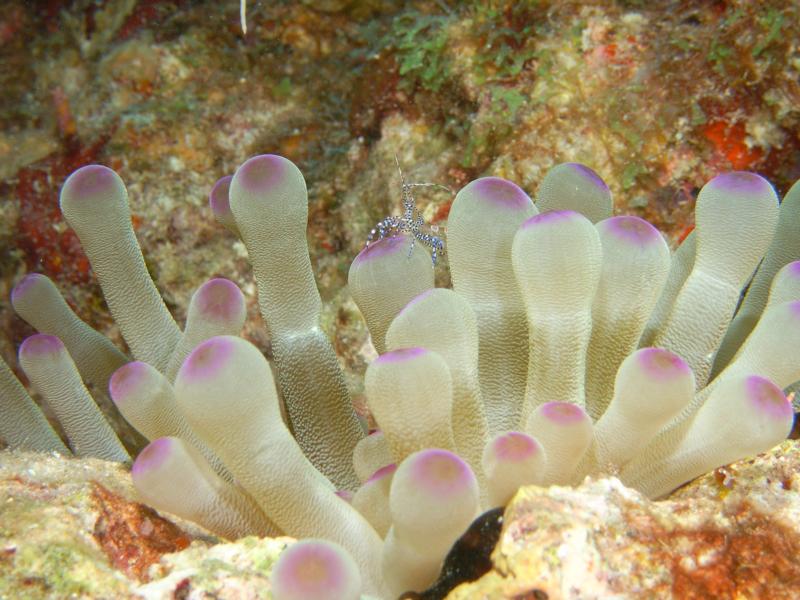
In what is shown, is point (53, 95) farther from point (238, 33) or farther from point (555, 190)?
point (555, 190)

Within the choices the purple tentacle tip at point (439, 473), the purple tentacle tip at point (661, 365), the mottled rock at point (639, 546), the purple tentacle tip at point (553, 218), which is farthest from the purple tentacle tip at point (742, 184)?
the purple tentacle tip at point (439, 473)

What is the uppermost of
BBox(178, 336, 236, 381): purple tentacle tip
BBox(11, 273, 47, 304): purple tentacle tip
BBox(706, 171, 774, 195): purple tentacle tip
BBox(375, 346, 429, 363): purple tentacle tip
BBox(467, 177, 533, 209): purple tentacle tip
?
BBox(467, 177, 533, 209): purple tentacle tip

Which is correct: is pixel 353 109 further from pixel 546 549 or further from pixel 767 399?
pixel 546 549

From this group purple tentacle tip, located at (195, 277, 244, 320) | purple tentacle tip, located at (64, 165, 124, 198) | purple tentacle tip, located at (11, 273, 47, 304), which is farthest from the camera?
purple tentacle tip, located at (11, 273, 47, 304)

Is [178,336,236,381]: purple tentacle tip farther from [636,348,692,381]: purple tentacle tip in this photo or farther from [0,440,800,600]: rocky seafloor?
[636,348,692,381]: purple tentacle tip

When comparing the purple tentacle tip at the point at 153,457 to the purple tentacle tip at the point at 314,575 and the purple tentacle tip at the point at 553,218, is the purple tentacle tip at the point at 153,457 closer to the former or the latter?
the purple tentacle tip at the point at 314,575

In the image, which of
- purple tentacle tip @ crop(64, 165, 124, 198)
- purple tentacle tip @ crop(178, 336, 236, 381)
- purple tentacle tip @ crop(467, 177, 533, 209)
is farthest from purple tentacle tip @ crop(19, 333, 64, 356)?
purple tentacle tip @ crop(467, 177, 533, 209)

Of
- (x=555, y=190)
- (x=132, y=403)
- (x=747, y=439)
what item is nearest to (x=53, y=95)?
(x=132, y=403)
